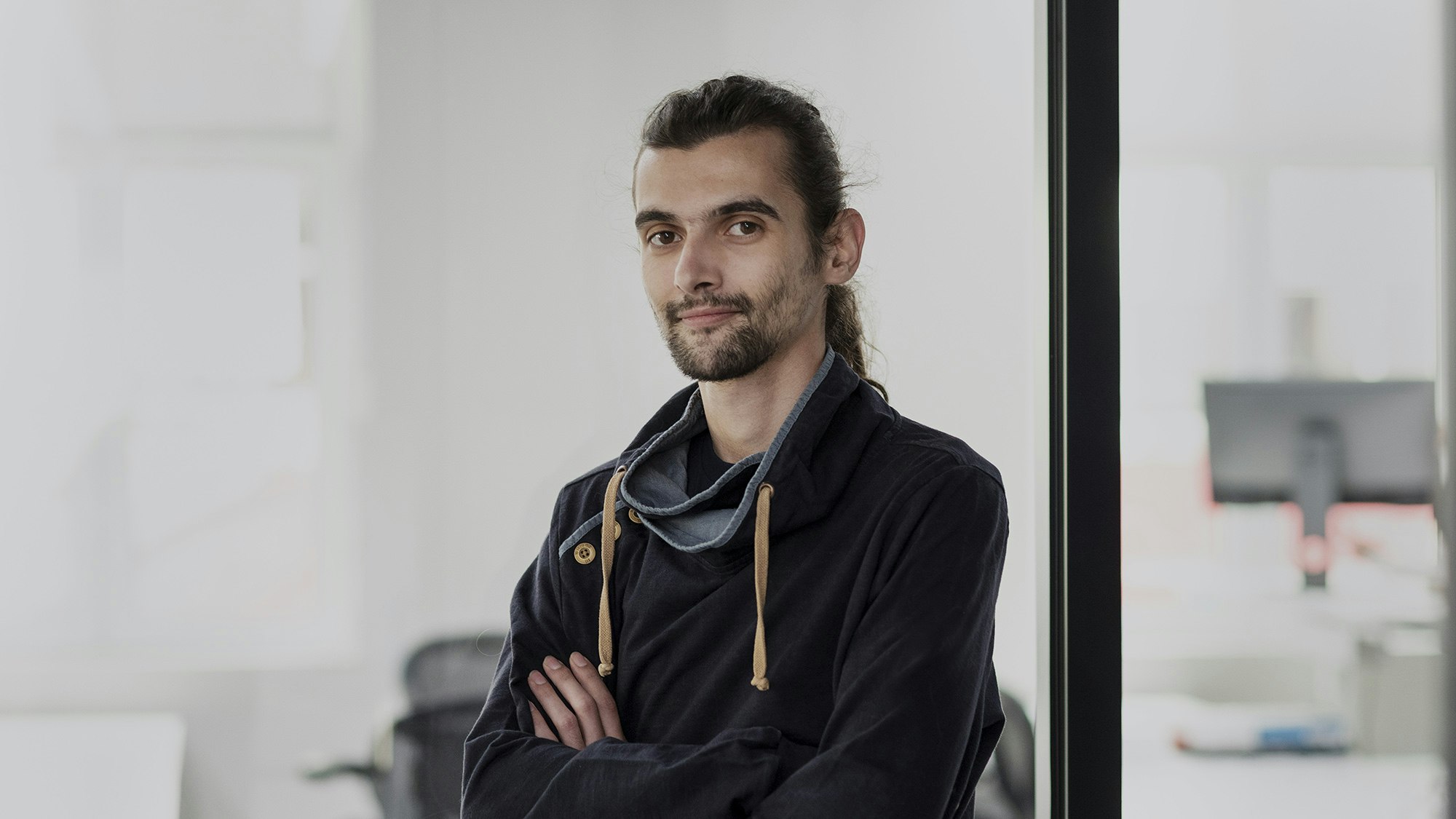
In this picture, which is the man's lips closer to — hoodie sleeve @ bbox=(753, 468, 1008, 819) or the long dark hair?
the long dark hair

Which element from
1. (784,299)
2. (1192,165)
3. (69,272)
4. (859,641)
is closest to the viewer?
(859,641)

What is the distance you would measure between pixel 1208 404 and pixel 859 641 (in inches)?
39.8

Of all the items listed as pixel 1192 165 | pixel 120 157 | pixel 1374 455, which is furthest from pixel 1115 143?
pixel 120 157

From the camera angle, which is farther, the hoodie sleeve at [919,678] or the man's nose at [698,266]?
the man's nose at [698,266]

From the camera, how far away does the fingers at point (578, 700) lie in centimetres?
125

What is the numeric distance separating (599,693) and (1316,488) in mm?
1283

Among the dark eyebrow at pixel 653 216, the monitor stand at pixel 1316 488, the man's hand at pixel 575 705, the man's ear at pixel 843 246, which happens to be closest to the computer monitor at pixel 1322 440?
the monitor stand at pixel 1316 488

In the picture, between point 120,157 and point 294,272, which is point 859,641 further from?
point 120,157

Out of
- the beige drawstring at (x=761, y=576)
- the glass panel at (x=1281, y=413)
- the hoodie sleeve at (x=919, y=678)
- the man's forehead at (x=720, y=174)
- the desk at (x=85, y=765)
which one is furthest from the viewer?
the glass panel at (x=1281, y=413)

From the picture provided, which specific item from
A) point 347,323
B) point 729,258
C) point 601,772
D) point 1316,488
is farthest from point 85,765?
point 1316,488

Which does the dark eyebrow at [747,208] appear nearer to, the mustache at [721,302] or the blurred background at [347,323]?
the mustache at [721,302]

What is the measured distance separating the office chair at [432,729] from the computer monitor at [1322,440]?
48.6 inches

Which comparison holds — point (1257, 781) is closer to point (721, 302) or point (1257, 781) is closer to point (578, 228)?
point (721, 302)

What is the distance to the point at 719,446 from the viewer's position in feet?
4.50
